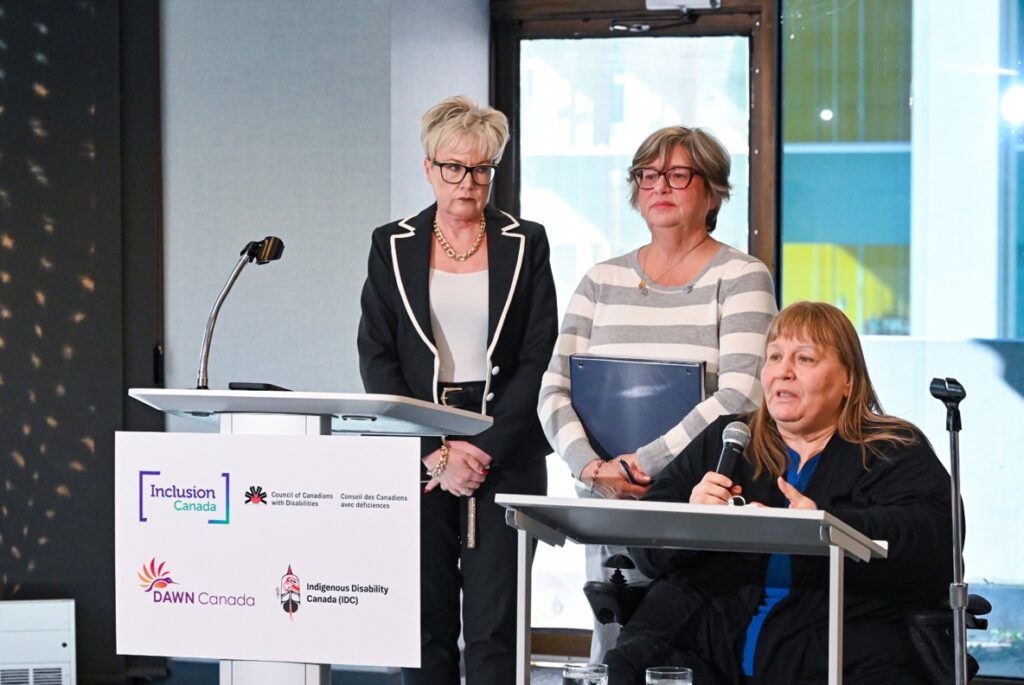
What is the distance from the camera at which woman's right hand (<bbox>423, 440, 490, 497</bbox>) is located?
3.27m

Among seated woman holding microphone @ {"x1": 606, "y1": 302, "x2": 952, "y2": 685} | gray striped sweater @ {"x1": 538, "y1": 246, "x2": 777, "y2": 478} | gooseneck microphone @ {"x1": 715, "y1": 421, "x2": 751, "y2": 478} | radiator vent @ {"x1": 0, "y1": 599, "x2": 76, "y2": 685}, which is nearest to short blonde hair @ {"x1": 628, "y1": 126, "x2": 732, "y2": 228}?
gray striped sweater @ {"x1": 538, "y1": 246, "x2": 777, "y2": 478}

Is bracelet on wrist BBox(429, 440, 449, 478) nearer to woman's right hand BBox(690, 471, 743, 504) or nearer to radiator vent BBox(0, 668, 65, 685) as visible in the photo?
woman's right hand BBox(690, 471, 743, 504)

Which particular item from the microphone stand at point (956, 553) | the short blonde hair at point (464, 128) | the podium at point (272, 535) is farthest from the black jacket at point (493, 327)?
the microphone stand at point (956, 553)

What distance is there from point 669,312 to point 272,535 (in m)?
1.36

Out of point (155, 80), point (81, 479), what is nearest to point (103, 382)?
point (81, 479)

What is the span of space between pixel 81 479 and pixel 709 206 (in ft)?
8.91

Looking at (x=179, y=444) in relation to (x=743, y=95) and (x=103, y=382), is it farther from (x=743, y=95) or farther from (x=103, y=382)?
(x=743, y=95)

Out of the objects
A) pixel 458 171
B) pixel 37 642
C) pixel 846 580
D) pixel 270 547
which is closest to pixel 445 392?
pixel 458 171

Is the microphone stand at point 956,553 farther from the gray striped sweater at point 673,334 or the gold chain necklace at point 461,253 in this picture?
the gold chain necklace at point 461,253

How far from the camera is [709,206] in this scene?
3.53 m

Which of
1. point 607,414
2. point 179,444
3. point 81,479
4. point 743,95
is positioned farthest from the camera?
point 743,95

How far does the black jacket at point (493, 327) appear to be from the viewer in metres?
3.36

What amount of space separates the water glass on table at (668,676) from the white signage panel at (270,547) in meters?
0.51

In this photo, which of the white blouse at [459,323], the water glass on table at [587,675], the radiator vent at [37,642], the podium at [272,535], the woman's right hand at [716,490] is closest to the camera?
the podium at [272,535]
